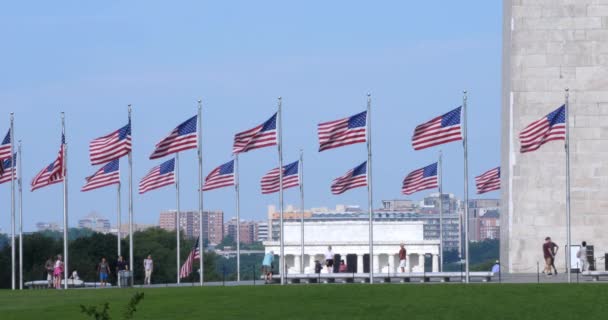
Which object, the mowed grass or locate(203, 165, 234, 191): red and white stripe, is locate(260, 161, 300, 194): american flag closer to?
locate(203, 165, 234, 191): red and white stripe

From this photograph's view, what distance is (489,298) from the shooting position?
4334 centimetres

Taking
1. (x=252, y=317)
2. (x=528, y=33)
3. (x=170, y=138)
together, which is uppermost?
(x=528, y=33)

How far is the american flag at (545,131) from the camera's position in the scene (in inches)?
2093

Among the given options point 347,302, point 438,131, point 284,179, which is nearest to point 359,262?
point 284,179

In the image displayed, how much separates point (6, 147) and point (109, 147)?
21.2 feet

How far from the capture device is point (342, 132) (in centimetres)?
5478

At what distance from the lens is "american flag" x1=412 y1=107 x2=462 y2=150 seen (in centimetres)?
5328

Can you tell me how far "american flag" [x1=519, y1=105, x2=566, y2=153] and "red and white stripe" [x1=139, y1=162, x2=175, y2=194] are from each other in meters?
14.5

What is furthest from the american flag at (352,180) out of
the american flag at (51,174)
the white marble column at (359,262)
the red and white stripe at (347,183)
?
the white marble column at (359,262)

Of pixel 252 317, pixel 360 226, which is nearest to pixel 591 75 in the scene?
pixel 252 317

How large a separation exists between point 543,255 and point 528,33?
313 inches

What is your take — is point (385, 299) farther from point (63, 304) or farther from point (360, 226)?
point (360, 226)

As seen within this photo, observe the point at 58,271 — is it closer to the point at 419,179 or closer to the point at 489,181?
the point at 419,179

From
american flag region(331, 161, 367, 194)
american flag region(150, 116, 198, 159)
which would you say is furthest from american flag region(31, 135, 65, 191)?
american flag region(331, 161, 367, 194)
